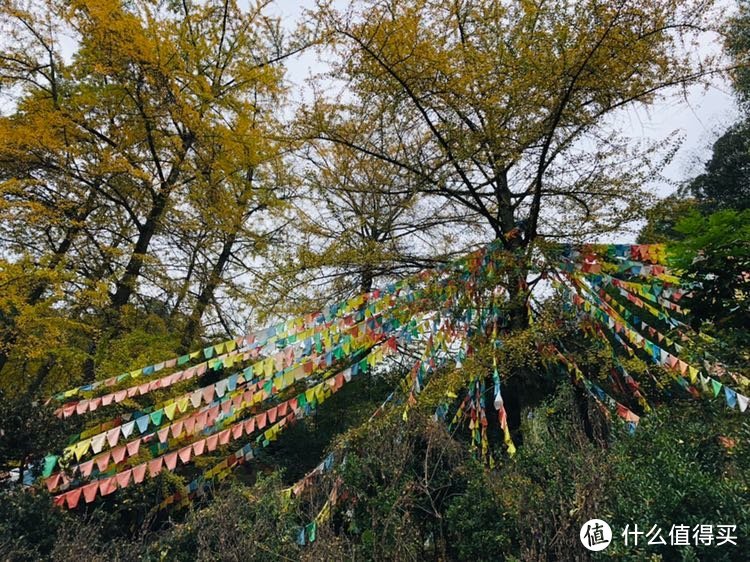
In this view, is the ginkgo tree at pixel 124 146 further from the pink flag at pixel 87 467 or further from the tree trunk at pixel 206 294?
the pink flag at pixel 87 467

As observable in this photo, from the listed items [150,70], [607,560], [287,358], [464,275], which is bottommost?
[607,560]

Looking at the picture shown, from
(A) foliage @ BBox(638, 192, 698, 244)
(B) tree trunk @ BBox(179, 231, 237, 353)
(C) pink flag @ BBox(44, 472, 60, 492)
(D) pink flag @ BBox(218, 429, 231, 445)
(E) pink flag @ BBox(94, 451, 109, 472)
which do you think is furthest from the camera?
(B) tree trunk @ BBox(179, 231, 237, 353)

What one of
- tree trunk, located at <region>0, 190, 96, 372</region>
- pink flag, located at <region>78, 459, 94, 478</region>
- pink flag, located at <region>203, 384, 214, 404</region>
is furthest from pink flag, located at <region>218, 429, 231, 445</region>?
tree trunk, located at <region>0, 190, 96, 372</region>

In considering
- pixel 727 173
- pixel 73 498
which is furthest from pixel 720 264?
pixel 727 173

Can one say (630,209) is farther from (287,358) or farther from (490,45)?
(287,358)

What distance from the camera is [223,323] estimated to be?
8.85m

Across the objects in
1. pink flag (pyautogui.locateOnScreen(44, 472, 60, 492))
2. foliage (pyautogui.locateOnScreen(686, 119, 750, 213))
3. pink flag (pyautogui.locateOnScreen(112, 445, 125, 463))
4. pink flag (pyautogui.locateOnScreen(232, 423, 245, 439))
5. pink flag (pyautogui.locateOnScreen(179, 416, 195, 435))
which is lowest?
pink flag (pyautogui.locateOnScreen(44, 472, 60, 492))

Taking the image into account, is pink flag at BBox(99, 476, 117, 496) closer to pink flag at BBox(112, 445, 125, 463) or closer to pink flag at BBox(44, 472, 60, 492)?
pink flag at BBox(112, 445, 125, 463)

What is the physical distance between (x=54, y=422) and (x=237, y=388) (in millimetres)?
2324

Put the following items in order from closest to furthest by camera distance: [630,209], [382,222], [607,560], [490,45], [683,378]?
[607,560], [683,378], [630,209], [490,45], [382,222]

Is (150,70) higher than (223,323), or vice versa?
(150,70)

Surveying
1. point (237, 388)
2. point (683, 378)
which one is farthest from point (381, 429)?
point (683, 378)

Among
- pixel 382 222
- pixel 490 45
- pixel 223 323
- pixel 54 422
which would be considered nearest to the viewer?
pixel 54 422

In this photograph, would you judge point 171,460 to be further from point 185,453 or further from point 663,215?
point 663,215
